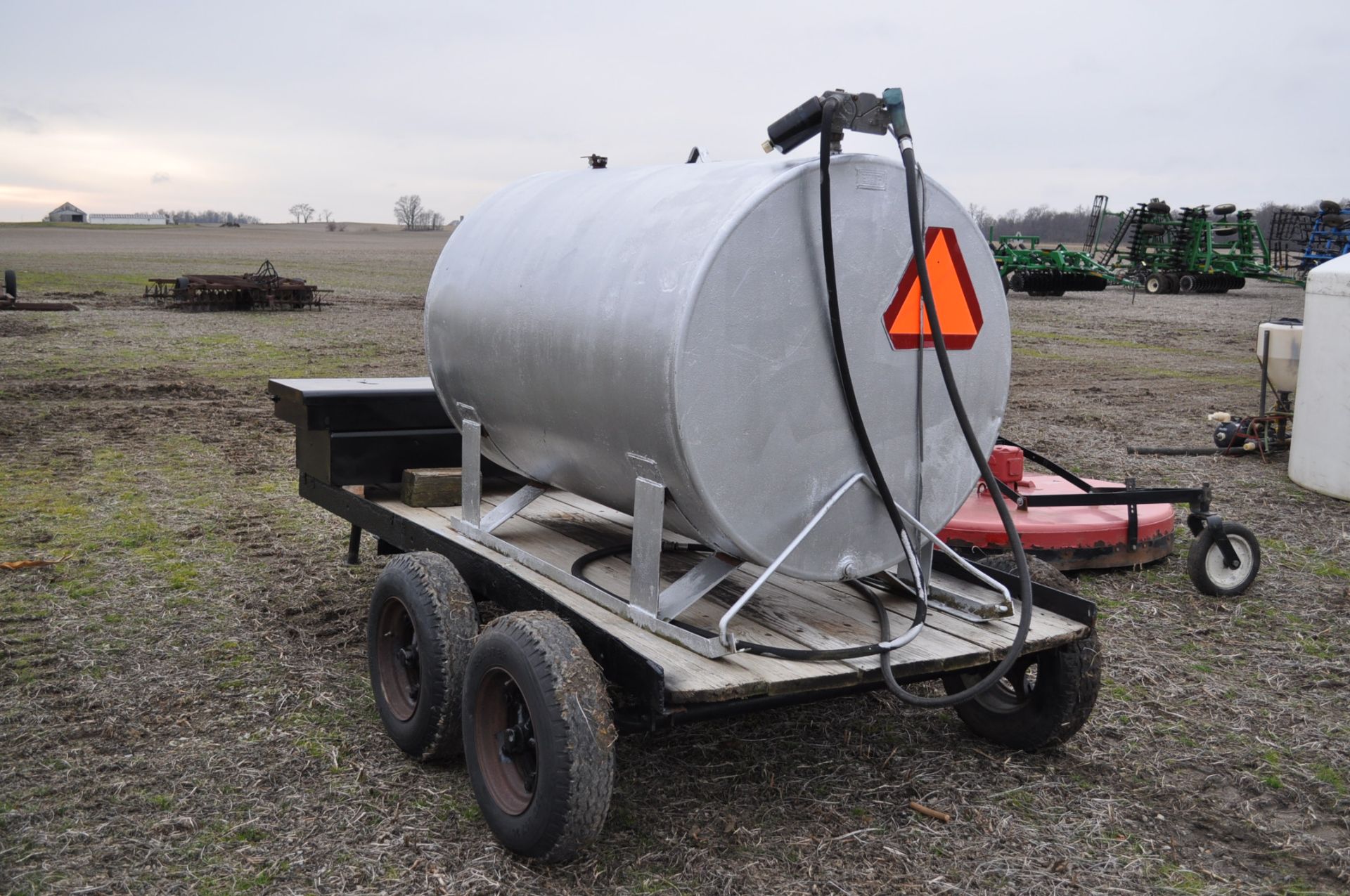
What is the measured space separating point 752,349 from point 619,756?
1.62 metres

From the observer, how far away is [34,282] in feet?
93.8

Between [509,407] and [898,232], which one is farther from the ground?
[898,232]

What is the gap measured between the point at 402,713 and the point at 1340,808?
10.7 feet

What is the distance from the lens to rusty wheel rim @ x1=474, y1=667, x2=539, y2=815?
3.48m

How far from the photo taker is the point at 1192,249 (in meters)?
33.0

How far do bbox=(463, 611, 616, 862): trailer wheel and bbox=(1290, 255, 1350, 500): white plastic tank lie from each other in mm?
6894

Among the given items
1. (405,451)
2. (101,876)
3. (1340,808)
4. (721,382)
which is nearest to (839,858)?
(721,382)

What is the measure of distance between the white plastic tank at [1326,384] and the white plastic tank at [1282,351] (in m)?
0.54

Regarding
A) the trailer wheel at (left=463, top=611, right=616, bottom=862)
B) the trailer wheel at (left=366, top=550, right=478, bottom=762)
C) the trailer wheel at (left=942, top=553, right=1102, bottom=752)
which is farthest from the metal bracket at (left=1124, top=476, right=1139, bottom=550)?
the trailer wheel at (left=463, top=611, right=616, bottom=862)

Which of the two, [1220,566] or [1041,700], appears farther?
[1220,566]

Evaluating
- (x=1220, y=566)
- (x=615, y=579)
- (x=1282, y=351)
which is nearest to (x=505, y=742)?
(x=615, y=579)

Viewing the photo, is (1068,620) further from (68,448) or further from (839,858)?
(68,448)

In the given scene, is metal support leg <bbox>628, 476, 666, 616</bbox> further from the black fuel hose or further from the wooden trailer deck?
the black fuel hose

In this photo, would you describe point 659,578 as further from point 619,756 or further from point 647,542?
point 619,756
